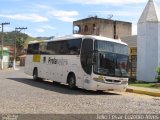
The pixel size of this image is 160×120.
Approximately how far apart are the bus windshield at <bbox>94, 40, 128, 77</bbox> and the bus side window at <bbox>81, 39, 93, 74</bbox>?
46cm

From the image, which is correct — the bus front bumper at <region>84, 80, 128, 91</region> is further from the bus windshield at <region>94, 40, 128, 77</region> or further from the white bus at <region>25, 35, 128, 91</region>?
the bus windshield at <region>94, 40, 128, 77</region>

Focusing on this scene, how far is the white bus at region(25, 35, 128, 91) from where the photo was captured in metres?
22.3

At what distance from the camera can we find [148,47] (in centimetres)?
3453

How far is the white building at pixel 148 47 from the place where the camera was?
3425 cm

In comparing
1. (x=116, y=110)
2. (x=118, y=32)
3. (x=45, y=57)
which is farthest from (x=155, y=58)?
(x=118, y=32)

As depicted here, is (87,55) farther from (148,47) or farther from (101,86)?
(148,47)

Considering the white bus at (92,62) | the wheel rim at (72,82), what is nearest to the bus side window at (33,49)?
the white bus at (92,62)

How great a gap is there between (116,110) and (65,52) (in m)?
12.1

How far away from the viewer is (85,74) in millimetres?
23031

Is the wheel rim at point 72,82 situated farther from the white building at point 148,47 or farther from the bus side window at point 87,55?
the white building at point 148,47

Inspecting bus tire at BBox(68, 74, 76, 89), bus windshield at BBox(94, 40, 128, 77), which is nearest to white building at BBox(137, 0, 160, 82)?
bus tire at BBox(68, 74, 76, 89)

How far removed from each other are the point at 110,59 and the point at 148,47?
503 inches

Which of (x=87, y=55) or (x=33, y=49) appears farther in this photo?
(x=33, y=49)

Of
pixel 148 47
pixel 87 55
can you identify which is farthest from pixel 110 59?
pixel 148 47
